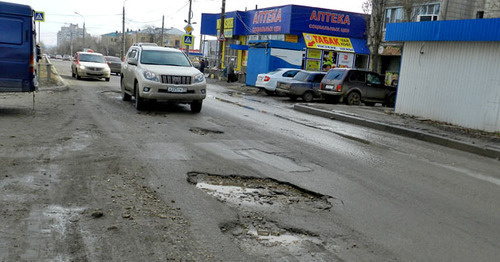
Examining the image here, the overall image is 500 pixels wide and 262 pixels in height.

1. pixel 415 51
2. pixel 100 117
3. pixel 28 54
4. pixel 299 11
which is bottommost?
pixel 100 117

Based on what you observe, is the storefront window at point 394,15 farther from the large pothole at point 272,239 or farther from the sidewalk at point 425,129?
the large pothole at point 272,239

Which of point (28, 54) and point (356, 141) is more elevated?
point (28, 54)

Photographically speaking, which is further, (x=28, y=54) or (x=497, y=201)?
(x=28, y=54)

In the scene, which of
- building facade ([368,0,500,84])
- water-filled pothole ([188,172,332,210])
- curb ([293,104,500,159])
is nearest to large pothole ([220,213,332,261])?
water-filled pothole ([188,172,332,210])

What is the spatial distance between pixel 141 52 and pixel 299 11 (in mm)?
23073

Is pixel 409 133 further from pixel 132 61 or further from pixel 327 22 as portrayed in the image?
pixel 327 22

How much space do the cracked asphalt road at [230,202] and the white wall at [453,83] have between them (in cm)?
412

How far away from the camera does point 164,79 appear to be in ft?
40.4

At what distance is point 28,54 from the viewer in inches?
431

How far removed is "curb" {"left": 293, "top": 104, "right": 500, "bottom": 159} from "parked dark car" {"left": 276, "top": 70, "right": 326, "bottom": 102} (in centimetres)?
489

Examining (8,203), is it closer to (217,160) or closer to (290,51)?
(217,160)

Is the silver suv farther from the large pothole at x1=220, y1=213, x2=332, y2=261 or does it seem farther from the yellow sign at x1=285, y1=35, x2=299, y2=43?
the yellow sign at x1=285, y1=35, x2=299, y2=43

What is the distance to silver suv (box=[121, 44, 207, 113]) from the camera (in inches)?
483

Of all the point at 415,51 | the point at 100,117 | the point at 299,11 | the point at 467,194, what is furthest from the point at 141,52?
the point at 299,11
